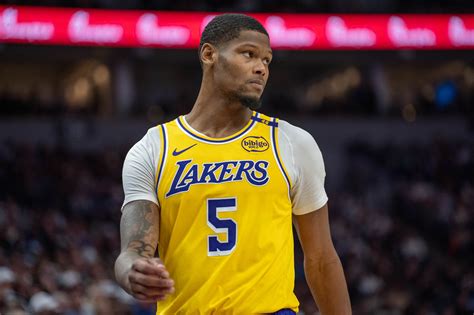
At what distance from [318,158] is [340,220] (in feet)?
54.2

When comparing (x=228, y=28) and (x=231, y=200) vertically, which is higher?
(x=228, y=28)

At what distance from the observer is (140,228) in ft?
11.6

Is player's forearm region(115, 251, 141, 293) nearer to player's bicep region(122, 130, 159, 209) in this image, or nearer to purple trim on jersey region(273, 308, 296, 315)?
player's bicep region(122, 130, 159, 209)

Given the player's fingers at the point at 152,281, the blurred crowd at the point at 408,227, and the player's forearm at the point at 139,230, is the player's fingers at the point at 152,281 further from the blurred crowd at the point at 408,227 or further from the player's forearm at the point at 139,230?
the blurred crowd at the point at 408,227

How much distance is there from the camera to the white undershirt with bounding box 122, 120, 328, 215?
3.63 m

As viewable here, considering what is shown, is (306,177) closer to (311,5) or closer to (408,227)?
(408,227)

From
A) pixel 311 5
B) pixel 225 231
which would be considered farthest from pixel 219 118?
pixel 311 5

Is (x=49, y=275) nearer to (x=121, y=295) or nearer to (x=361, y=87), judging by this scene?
(x=121, y=295)

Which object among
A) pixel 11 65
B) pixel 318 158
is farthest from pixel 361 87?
pixel 318 158

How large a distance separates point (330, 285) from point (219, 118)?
3.06 feet

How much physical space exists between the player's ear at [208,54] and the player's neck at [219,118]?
16 centimetres

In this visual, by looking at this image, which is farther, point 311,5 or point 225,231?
point 311,5

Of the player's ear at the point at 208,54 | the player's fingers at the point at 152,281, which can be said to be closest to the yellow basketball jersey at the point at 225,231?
the player's ear at the point at 208,54

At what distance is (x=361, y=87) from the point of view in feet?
91.4
